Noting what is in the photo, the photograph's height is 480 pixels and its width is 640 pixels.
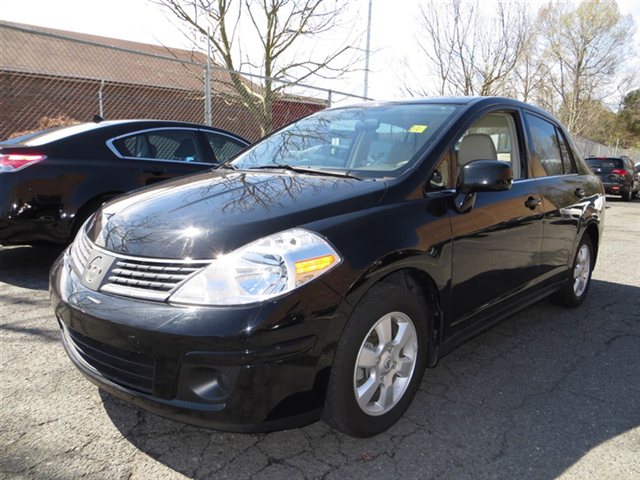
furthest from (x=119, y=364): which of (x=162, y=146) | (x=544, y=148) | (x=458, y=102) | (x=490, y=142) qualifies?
(x=162, y=146)

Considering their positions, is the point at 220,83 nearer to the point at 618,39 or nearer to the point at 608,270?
the point at 608,270

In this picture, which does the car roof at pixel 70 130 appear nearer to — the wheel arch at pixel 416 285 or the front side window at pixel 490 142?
the front side window at pixel 490 142

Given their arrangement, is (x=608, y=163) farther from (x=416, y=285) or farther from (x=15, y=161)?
(x=15, y=161)

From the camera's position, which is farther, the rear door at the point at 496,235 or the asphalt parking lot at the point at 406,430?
the rear door at the point at 496,235

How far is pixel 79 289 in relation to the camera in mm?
2209

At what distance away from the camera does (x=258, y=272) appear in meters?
1.95

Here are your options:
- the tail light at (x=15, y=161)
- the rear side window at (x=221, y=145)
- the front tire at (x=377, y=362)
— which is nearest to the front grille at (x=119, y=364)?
the front tire at (x=377, y=362)

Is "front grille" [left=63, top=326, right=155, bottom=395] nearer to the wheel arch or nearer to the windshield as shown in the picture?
the wheel arch

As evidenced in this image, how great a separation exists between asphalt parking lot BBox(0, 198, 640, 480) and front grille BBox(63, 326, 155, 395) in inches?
14.9

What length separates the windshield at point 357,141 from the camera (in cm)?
287

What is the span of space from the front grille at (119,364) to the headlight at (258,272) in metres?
0.29

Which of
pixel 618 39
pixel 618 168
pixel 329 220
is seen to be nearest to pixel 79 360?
pixel 329 220

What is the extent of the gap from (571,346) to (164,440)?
112 inches

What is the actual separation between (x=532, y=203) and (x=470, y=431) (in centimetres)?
168
